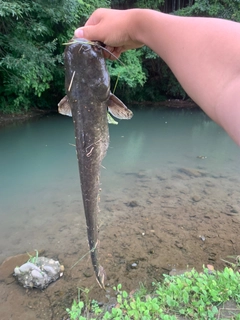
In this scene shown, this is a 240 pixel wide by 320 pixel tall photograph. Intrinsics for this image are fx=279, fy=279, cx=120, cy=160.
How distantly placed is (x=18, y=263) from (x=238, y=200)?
3925 millimetres

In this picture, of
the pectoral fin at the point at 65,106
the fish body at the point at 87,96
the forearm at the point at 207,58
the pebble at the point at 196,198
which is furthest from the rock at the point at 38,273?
the forearm at the point at 207,58

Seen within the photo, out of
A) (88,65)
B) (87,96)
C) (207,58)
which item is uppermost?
(207,58)

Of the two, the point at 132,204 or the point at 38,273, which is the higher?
the point at 38,273

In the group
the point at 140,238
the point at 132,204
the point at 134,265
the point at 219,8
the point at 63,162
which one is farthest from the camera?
the point at 219,8

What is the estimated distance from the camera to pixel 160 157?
24.8 ft

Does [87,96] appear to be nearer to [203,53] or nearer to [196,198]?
[203,53]

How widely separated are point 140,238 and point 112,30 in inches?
130

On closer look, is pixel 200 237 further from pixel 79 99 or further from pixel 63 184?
pixel 79 99

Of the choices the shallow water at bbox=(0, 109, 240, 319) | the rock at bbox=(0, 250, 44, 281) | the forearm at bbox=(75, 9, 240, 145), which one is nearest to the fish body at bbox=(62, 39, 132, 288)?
the forearm at bbox=(75, 9, 240, 145)

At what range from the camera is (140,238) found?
4125 millimetres

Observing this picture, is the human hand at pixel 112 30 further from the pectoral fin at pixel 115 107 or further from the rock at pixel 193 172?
the rock at pixel 193 172

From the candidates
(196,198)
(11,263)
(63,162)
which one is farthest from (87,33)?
(63,162)

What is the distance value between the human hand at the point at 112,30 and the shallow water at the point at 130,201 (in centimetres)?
276

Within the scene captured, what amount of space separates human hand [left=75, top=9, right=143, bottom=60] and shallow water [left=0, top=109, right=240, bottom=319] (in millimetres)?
2759
